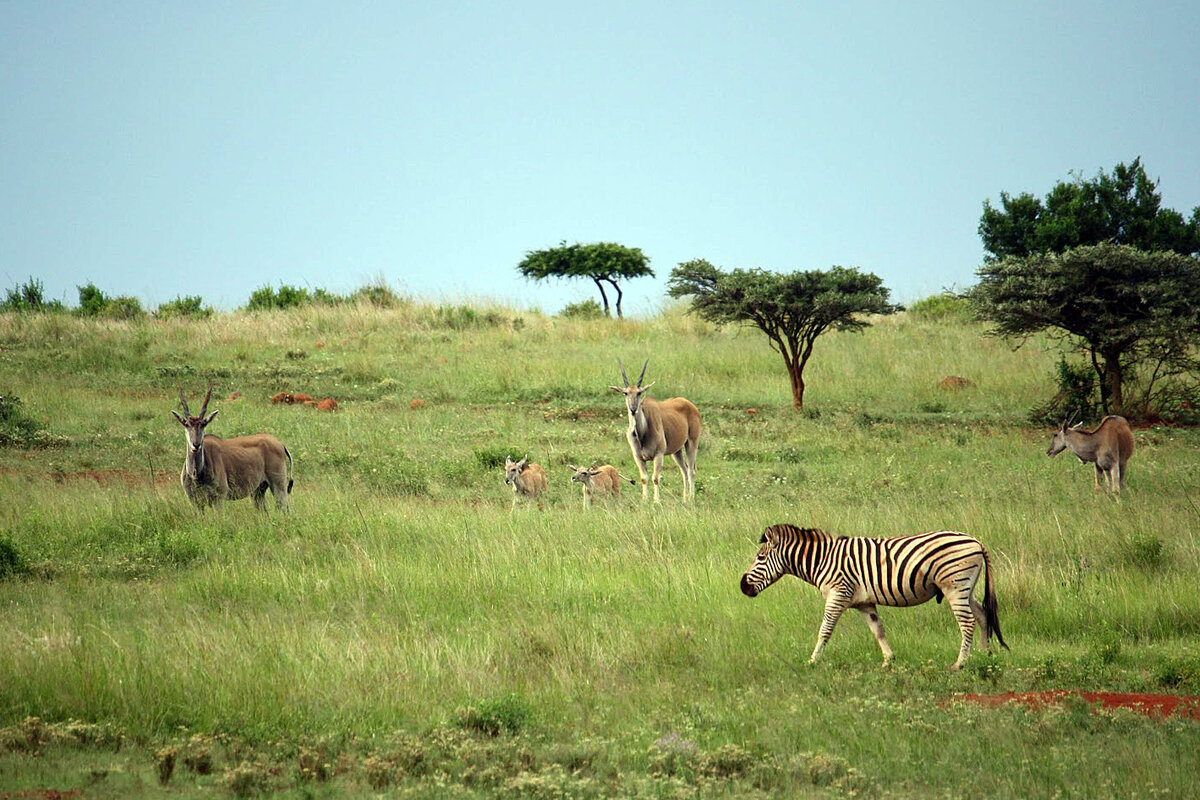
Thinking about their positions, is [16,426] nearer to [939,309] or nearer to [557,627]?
[557,627]

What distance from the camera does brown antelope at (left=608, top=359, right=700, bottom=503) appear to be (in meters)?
16.4

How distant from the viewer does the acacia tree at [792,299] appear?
2394 centimetres

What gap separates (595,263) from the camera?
4912 centimetres

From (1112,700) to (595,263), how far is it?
43.2 meters

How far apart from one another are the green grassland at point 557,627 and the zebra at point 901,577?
28cm

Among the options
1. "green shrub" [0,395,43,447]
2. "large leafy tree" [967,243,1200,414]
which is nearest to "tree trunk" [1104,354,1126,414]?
"large leafy tree" [967,243,1200,414]

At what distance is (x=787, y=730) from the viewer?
6.30m

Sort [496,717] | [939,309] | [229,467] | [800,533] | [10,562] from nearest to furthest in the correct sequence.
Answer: [496,717], [800,533], [10,562], [229,467], [939,309]

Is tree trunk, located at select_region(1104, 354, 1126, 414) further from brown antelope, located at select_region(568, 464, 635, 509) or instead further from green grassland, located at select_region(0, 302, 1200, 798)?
brown antelope, located at select_region(568, 464, 635, 509)

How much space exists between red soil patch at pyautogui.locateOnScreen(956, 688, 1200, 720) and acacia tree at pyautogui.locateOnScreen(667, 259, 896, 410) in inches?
662

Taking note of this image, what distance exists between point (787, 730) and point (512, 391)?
1944 centimetres

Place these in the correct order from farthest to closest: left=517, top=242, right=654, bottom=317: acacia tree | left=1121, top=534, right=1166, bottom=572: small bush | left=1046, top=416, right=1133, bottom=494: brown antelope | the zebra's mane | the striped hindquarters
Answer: left=517, top=242, right=654, bottom=317: acacia tree
left=1046, top=416, right=1133, bottom=494: brown antelope
left=1121, top=534, right=1166, bottom=572: small bush
the zebra's mane
the striped hindquarters

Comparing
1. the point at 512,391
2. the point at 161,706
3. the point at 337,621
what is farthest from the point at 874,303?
the point at 161,706

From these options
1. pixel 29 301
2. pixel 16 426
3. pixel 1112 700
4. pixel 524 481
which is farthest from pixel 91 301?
pixel 1112 700
